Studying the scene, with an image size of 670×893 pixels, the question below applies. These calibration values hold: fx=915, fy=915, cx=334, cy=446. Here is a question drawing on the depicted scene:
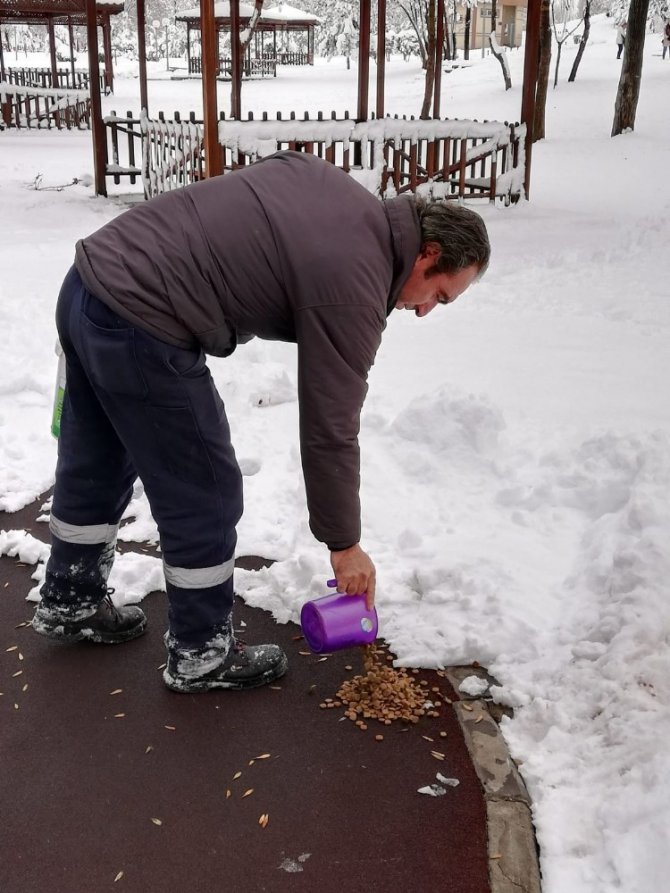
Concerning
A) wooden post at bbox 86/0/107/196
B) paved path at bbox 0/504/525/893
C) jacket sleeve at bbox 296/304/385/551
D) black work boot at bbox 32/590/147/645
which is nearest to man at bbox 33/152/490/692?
jacket sleeve at bbox 296/304/385/551

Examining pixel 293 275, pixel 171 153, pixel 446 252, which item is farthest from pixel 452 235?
pixel 171 153

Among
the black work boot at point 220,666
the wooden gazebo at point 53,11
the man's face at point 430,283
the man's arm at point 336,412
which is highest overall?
the wooden gazebo at point 53,11

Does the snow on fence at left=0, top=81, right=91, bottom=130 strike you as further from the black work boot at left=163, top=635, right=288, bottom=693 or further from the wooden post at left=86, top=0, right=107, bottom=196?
the black work boot at left=163, top=635, right=288, bottom=693

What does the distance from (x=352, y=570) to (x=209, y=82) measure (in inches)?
310

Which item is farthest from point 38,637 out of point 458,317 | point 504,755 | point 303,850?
point 458,317

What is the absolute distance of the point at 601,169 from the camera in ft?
58.0

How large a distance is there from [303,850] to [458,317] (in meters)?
5.70

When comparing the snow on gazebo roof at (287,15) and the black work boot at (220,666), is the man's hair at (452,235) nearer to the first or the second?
the black work boot at (220,666)

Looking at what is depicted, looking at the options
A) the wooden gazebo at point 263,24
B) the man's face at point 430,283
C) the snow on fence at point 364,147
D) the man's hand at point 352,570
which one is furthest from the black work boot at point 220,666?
the wooden gazebo at point 263,24

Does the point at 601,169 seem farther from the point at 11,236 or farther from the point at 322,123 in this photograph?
the point at 11,236

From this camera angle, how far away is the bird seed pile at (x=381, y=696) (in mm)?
2975

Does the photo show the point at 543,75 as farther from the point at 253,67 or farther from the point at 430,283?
the point at 253,67

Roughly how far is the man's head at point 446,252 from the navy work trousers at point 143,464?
0.67m

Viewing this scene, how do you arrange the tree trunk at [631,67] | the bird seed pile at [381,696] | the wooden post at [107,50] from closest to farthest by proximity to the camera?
the bird seed pile at [381,696], the tree trunk at [631,67], the wooden post at [107,50]
